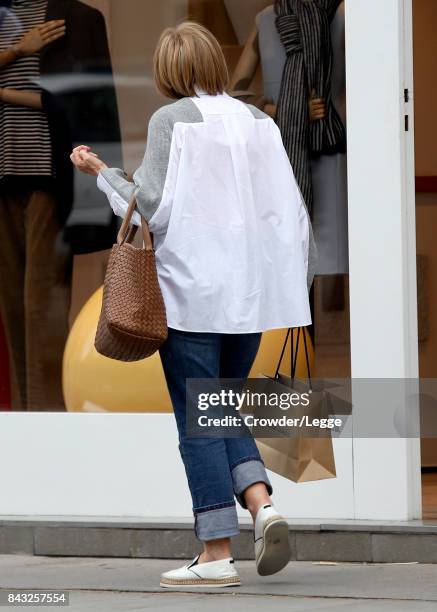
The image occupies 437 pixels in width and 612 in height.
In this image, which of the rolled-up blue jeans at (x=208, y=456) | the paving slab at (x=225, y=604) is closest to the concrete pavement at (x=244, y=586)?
the paving slab at (x=225, y=604)

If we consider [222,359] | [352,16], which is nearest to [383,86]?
[352,16]

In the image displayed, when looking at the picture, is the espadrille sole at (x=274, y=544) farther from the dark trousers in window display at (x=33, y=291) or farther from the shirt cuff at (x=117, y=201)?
the dark trousers in window display at (x=33, y=291)

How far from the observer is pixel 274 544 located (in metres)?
4.66

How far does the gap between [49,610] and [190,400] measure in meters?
0.77

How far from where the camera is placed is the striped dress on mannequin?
20.7 feet

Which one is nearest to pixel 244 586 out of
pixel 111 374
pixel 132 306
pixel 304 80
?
pixel 132 306

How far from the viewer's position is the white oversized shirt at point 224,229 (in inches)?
188

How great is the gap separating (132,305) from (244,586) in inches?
39.5

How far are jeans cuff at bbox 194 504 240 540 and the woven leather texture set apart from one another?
0.55m

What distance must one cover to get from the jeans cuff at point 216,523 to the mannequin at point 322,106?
5.21 feet

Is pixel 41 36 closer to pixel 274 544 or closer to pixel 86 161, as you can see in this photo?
pixel 86 161

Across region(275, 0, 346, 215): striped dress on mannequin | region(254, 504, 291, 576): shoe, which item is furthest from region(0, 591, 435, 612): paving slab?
region(275, 0, 346, 215): striped dress on mannequin

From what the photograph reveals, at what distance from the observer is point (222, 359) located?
16.4 ft

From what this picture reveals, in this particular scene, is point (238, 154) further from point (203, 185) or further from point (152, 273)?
→ point (152, 273)
